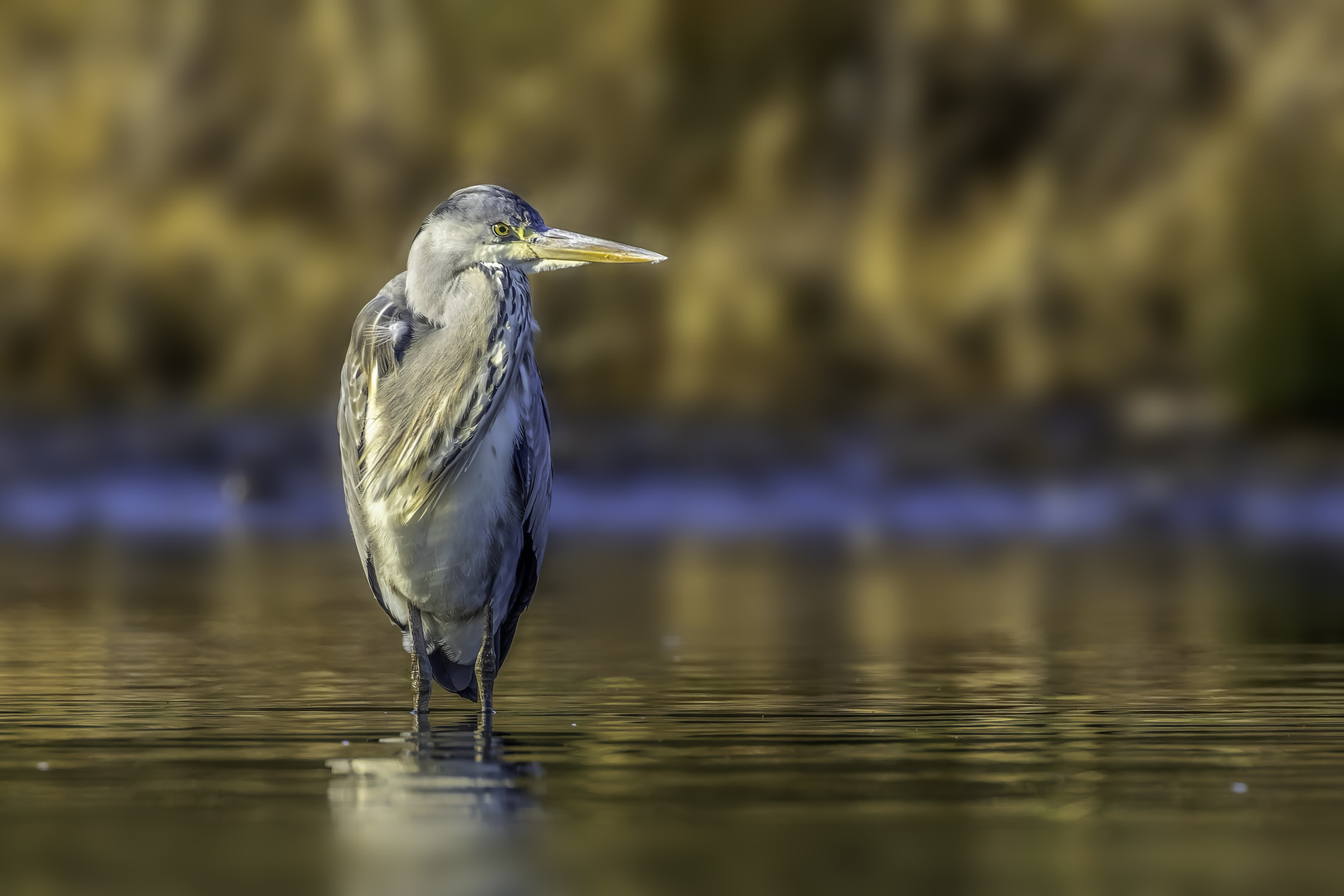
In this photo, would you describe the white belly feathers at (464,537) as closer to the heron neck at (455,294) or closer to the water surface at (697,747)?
the heron neck at (455,294)

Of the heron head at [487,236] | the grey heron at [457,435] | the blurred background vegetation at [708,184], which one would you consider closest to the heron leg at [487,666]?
the grey heron at [457,435]

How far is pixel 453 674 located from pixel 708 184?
17.8 metres

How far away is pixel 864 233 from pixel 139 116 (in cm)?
870

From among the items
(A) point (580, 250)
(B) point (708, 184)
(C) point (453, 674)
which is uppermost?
(B) point (708, 184)

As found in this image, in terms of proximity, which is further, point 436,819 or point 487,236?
point 487,236

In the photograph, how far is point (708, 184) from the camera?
25594mm

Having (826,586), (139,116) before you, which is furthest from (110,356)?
(826,586)

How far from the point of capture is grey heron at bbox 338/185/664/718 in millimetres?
7734

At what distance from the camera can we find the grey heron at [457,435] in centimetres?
773

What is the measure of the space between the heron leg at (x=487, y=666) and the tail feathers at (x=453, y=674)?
11cm

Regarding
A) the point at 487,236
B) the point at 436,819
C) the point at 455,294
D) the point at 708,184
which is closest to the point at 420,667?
the point at 455,294

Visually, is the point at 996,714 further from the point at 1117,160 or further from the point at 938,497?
the point at 1117,160

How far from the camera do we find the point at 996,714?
7.53 metres

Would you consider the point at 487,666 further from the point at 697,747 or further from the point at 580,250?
the point at 580,250
